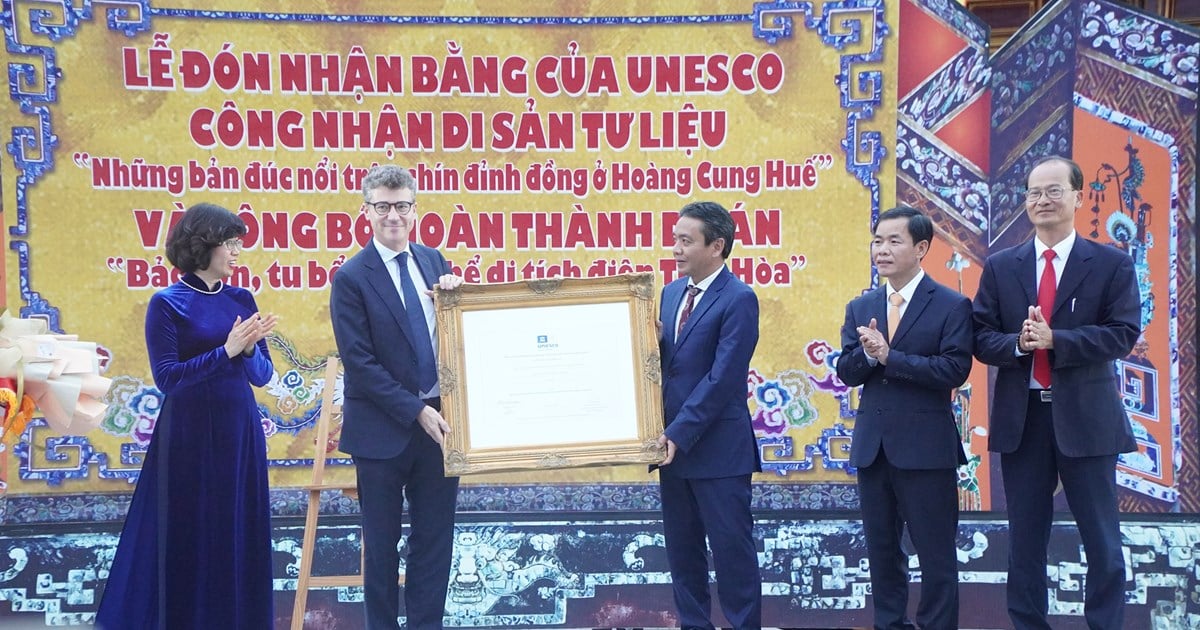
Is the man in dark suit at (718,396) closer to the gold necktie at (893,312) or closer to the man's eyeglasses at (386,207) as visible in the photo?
the gold necktie at (893,312)

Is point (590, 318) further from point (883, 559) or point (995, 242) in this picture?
point (995, 242)

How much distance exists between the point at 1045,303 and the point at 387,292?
211 centimetres

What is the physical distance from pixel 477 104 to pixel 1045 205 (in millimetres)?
2299

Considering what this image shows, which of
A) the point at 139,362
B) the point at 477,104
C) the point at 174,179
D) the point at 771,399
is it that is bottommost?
the point at 771,399

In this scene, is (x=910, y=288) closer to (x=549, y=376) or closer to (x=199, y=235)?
(x=549, y=376)

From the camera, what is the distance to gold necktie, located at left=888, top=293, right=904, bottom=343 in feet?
11.2

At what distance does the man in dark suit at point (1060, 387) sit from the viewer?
3162 mm

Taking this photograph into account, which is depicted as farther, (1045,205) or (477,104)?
(477,104)

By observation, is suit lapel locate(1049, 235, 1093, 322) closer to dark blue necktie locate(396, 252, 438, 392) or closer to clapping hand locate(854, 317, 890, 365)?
clapping hand locate(854, 317, 890, 365)

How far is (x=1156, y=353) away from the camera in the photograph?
13.8ft

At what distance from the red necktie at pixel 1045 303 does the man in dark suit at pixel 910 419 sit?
0.22 metres

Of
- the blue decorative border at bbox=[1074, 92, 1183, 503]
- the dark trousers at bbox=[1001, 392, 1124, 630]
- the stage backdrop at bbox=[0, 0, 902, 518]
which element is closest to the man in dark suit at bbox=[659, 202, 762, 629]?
the dark trousers at bbox=[1001, 392, 1124, 630]

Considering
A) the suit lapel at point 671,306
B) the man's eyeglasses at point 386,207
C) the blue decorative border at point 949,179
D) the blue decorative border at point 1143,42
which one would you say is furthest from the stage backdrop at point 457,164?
the man's eyeglasses at point 386,207

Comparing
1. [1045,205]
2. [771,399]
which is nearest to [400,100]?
[771,399]
